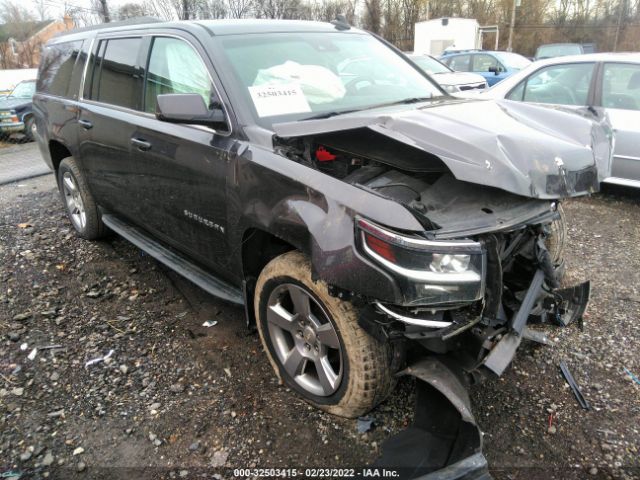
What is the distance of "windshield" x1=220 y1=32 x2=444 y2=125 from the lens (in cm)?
271

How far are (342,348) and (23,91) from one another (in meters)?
15.4

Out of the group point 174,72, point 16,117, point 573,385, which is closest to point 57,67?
point 174,72

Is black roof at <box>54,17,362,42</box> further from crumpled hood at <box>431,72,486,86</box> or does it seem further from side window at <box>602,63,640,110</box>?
crumpled hood at <box>431,72,486,86</box>

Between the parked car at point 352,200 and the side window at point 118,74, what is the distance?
0.09ft

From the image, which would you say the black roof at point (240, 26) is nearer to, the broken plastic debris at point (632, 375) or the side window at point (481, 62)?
the broken plastic debris at point (632, 375)

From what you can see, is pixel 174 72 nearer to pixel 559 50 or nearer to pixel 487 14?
pixel 559 50

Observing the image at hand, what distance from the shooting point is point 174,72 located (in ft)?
10.1

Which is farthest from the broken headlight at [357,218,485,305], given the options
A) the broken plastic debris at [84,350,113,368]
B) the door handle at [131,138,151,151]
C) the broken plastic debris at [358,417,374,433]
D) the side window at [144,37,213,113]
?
the broken plastic debris at [84,350,113,368]

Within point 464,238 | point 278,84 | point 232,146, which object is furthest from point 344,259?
point 278,84

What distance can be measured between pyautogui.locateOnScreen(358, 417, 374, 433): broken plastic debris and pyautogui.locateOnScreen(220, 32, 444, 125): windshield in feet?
5.32

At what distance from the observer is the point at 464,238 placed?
1.93 metres

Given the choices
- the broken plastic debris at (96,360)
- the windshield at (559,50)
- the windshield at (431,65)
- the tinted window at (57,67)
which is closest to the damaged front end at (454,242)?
the broken plastic debris at (96,360)

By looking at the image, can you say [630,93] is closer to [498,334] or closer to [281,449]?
[498,334]

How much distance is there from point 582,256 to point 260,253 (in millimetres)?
3024
